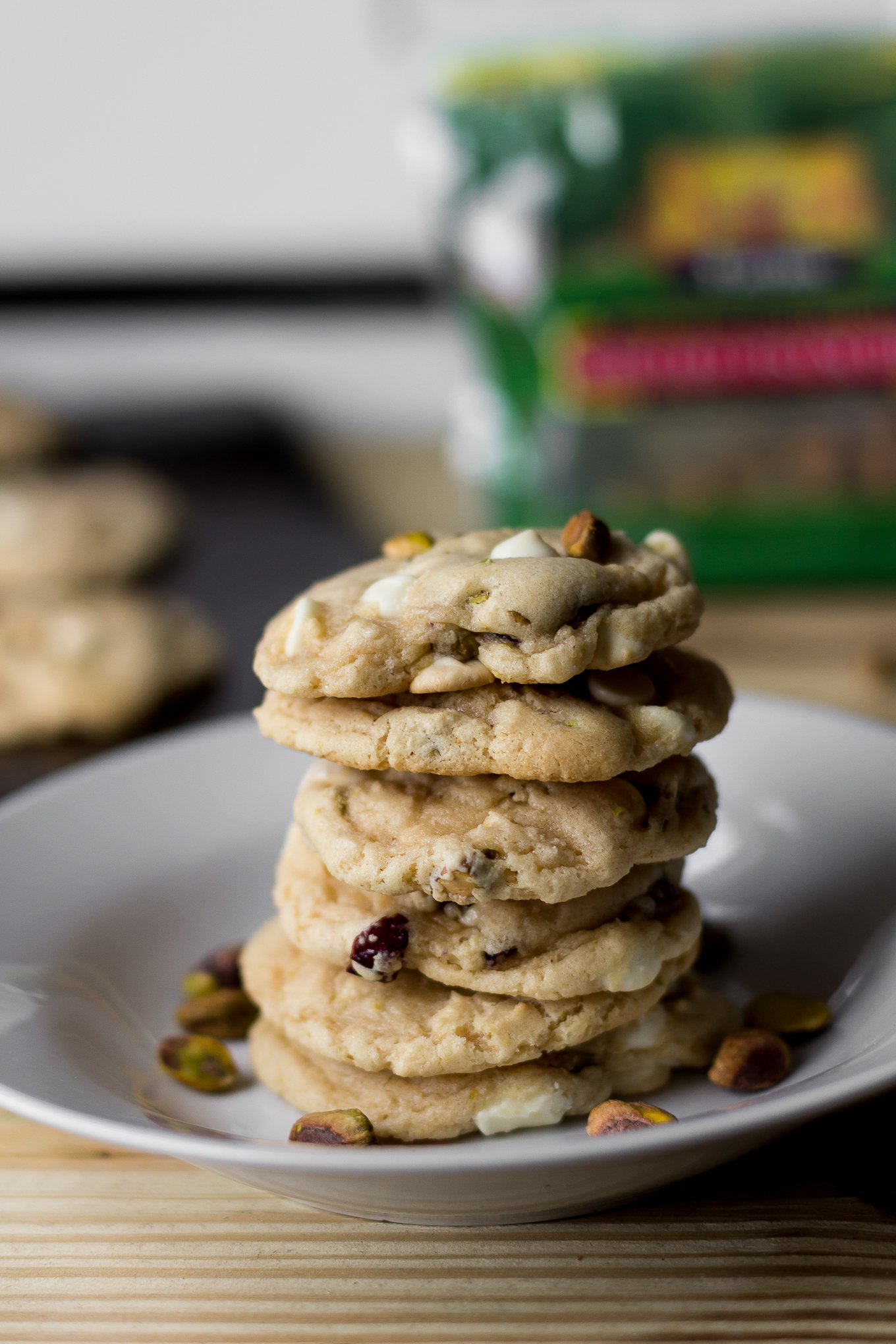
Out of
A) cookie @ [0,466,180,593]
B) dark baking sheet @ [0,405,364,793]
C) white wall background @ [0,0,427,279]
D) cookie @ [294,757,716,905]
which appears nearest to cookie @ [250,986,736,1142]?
cookie @ [294,757,716,905]

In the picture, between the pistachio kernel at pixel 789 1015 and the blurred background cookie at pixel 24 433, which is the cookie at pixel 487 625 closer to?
the pistachio kernel at pixel 789 1015

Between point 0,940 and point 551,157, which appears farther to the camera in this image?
point 551,157

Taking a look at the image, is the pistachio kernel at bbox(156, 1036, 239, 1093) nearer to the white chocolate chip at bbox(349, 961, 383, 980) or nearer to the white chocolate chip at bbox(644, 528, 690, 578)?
the white chocolate chip at bbox(349, 961, 383, 980)

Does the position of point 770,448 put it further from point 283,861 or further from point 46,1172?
point 46,1172

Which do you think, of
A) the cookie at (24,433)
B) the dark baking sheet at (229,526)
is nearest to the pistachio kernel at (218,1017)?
the dark baking sheet at (229,526)

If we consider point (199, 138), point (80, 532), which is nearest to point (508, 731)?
point (80, 532)

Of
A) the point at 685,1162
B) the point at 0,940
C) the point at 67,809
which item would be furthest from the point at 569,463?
the point at 685,1162
